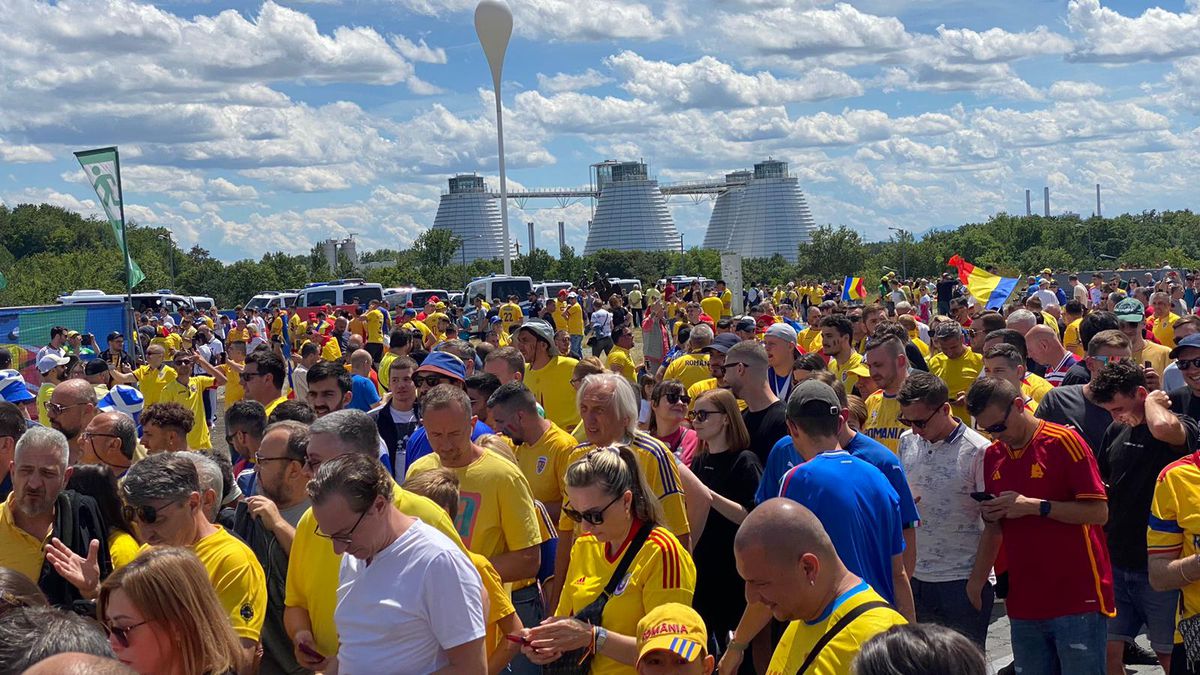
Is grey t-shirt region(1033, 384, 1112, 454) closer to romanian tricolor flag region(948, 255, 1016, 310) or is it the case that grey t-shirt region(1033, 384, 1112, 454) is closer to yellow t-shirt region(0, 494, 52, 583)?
yellow t-shirt region(0, 494, 52, 583)

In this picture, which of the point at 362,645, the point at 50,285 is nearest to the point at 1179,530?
the point at 362,645

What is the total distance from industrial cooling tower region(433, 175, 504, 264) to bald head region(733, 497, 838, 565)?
142 m

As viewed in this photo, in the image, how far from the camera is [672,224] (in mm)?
151125

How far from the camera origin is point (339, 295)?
1393 inches

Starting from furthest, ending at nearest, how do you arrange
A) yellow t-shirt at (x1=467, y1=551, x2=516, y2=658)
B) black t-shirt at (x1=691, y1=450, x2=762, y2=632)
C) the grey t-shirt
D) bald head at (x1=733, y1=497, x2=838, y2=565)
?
1. the grey t-shirt
2. black t-shirt at (x1=691, y1=450, x2=762, y2=632)
3. yellow t-shirt at (x1=467, y1=551, x2=516, y2=658)
4. bald head at (x1=733, y1=497, x2=838, y2=565)

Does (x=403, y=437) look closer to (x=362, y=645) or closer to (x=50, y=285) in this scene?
(x=362, y=645)

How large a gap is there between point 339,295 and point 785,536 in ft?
110

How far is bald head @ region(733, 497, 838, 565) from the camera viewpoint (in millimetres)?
3039

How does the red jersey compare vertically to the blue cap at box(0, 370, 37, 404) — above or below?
below

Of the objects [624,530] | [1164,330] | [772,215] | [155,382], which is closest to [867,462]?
[624,530]

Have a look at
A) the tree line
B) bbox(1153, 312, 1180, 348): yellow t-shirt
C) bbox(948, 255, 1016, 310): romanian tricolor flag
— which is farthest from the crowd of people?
the tree line

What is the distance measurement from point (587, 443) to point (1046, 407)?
8.70 feet

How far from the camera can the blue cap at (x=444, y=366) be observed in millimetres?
6891

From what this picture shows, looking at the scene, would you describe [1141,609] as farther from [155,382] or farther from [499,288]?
[499,288]
